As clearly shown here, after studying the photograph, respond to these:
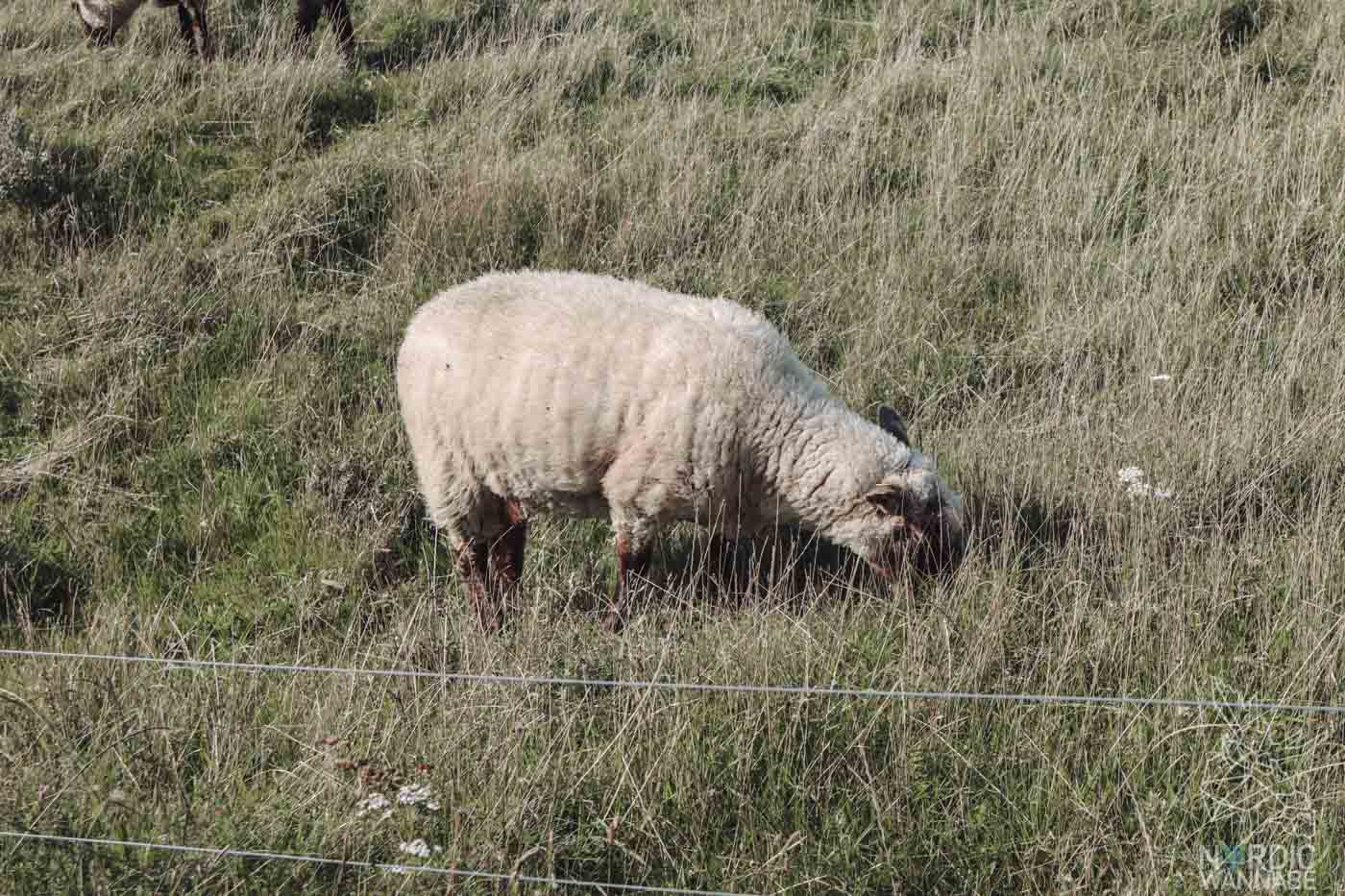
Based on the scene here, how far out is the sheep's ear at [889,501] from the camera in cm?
490

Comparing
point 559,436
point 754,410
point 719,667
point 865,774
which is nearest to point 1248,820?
point 865,774

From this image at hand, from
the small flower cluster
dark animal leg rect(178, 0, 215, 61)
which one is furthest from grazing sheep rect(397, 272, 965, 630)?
dark animal leg rect(178, 0, 215, 61)

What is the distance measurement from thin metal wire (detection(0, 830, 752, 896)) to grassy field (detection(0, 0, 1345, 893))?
0.12 ft

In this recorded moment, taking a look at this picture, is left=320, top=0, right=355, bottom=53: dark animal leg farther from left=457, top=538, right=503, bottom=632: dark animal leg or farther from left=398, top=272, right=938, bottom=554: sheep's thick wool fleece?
left=457, top=538, right=503, bottom=632: dark animal leg

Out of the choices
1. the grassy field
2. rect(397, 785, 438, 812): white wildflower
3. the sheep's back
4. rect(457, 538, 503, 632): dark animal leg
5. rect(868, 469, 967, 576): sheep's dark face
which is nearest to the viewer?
rect(397, 785, 438, 812): white wildflower

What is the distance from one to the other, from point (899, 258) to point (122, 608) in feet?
14.5

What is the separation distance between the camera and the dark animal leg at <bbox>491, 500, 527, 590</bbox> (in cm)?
529

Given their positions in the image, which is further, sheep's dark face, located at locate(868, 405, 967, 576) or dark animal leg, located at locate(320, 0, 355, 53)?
dark animal leg, located at locate(320, 0, 355, 53)

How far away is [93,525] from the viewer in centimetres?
568

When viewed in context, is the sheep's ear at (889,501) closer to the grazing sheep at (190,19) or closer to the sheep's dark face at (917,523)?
the sheep's dark face at (917,523)

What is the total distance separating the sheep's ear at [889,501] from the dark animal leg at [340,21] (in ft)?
21.3

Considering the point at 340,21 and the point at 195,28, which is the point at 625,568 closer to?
the point at 340,21

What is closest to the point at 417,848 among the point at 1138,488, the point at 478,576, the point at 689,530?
the point at 478,576

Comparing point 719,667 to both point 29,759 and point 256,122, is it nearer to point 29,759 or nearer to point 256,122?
point 29,759
